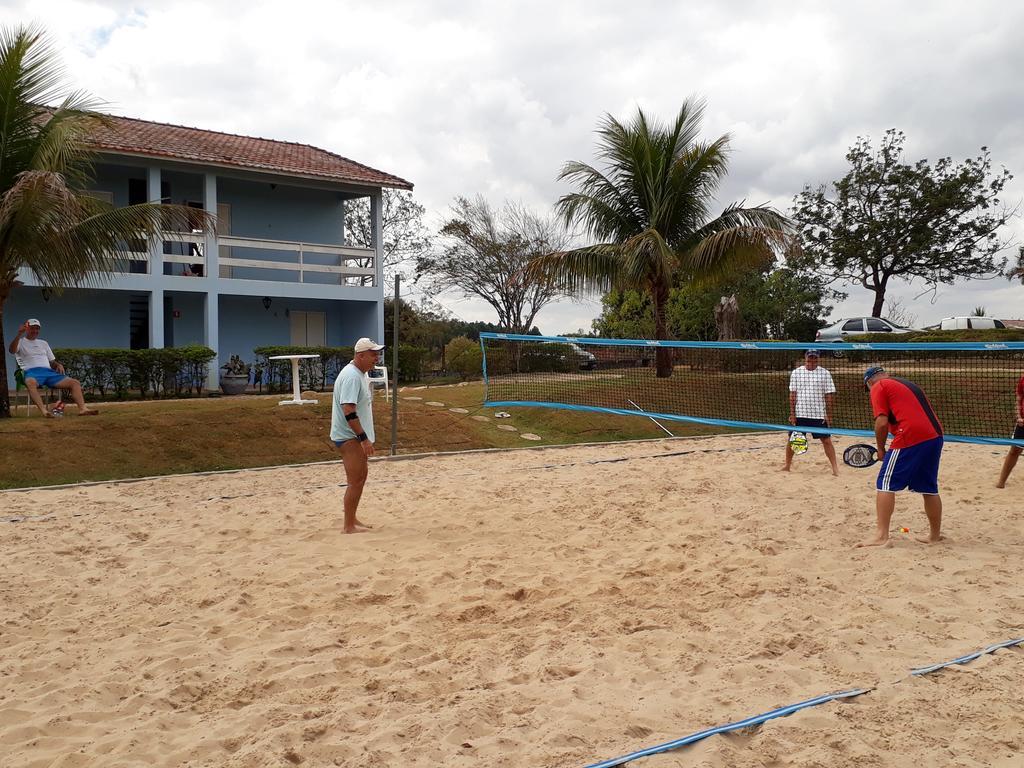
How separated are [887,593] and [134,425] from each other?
9.27m

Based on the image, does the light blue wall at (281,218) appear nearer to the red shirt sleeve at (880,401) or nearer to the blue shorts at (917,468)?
the red shirt sleeve at (880,401)

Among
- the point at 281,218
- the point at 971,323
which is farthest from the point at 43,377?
the point at 971,323

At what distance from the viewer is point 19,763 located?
2.96m

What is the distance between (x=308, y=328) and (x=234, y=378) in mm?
3946

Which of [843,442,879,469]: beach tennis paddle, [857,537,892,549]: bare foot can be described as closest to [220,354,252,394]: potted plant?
[843,442,879,469]: beach tennis paddle

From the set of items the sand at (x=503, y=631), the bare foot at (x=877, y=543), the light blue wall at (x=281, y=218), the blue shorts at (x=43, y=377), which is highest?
the light blue wall at (x=281, y=218)

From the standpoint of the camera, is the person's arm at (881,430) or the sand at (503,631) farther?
the person's arm at (881,430)

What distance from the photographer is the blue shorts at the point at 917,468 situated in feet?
18.9

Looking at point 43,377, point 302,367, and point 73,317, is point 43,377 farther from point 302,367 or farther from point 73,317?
point 73,317

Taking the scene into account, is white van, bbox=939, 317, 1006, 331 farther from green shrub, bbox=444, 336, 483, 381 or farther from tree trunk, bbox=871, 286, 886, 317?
green shrub, bbox=444, 336, 483, 381

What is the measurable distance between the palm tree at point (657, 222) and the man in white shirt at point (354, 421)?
966cm

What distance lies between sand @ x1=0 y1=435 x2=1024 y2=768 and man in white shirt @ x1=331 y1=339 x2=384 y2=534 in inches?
14.9

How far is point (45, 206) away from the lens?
31.9 feet

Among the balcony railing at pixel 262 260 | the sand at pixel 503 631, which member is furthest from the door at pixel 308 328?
the sand at pixel 503 631
